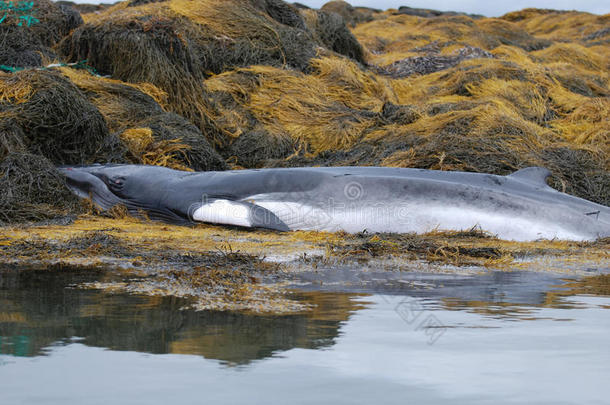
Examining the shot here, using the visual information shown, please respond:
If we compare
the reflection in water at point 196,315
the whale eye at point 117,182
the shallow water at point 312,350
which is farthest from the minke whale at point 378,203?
the shallow water at point 312,350

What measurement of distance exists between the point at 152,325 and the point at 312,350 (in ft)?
1.67

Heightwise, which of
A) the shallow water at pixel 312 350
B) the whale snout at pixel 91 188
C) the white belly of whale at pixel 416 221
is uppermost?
the whale snout at pixel 91 188

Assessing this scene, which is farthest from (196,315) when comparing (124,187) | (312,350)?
(124,187)

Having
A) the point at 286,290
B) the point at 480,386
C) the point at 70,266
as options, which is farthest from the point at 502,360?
the point at 70,266

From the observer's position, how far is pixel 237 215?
5.03 metres

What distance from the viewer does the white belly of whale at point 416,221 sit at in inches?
195

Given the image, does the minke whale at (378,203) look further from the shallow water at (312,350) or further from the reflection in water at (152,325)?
the reflection in water at (152,325)

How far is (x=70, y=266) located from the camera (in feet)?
10.6

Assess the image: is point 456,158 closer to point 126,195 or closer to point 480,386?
point 126,195

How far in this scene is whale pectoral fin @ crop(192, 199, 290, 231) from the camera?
4988 millimetres

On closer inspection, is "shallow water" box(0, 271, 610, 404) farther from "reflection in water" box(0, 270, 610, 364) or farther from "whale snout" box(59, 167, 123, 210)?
"whale snout" box(59, 167, 123, 210)

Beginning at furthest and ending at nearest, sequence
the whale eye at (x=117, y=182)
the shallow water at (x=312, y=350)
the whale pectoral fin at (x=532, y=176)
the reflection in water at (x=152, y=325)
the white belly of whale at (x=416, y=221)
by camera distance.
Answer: the whale eye at (x=117, y=182)
the whale pectoral fin at (x=532, y=176)
the white belly of whale at (x=416, y=221)
the reflection in water at (x=152, y=325)
the shallow water at (x=312, y=350)

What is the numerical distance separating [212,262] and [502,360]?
1772 millimetres

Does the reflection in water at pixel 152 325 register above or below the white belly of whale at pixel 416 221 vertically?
below
